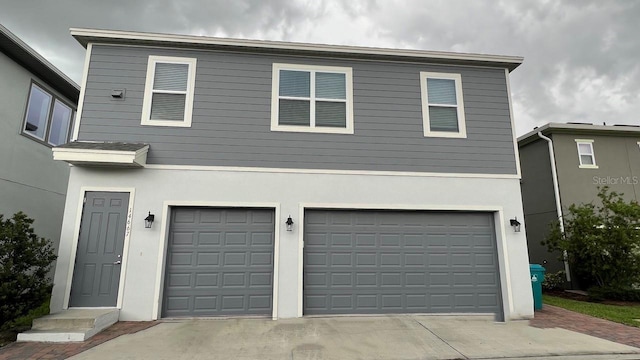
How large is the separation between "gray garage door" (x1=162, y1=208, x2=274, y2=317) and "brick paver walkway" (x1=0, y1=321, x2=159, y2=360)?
1059 mm

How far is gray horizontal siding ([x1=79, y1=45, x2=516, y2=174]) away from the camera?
6457 mm

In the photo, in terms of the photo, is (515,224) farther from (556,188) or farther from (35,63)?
(35,63)

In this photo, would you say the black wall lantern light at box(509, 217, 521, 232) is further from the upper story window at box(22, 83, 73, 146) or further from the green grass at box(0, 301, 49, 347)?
the upper story window at box(22, 83, 73, 146)

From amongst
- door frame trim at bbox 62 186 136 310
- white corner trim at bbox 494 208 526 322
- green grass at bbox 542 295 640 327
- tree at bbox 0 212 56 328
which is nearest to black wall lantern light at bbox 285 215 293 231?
door frame trim at bbox 62 186 136 310

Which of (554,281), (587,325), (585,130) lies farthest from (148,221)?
(585,130)

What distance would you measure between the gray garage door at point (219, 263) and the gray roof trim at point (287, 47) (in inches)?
140

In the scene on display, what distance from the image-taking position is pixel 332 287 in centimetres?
635

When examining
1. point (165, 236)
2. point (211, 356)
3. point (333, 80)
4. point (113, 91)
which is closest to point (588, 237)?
point (333, 80)

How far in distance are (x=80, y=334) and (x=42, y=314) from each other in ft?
5.21

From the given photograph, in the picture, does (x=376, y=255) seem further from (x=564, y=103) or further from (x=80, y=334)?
(x=564, y=103)

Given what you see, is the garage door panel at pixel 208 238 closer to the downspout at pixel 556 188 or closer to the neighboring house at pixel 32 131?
the neighboring house at pixel 32 131

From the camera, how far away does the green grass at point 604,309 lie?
6465mm

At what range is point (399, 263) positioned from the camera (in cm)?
657

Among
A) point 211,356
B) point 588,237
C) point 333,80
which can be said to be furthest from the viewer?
point 588,237
